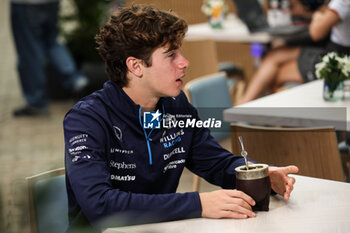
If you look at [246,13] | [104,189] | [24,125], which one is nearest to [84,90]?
[24,125]

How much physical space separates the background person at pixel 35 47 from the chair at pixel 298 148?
4.21 metres

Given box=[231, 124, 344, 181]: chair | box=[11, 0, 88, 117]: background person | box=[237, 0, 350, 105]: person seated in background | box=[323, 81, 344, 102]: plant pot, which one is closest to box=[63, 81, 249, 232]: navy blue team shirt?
box=[231, 124, 344, 181]: chair

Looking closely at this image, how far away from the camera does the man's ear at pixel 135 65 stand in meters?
1.70

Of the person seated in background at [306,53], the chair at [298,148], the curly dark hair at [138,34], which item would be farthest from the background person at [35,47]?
the curly dark hair at [138,34]

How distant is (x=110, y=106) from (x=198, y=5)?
16.4ft

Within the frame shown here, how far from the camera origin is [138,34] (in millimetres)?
1646

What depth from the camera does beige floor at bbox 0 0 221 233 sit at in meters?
0.62

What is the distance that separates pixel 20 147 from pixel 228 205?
3982 millimetres

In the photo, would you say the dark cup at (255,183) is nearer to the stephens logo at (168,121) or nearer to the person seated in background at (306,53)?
the stephens logo at (168,121)

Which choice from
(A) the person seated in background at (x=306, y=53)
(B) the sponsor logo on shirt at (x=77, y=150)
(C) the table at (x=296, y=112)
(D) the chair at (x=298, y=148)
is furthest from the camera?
(A) the person seated in background at (x=306, y=53)

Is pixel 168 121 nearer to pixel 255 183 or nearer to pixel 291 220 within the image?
pixel 255 183

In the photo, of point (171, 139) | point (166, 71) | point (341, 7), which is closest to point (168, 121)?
point (171, 139)

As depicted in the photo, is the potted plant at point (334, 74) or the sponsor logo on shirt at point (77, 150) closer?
the sponsor logo on shirt at point (77, 150)

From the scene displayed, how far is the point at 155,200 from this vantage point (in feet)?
4.68
